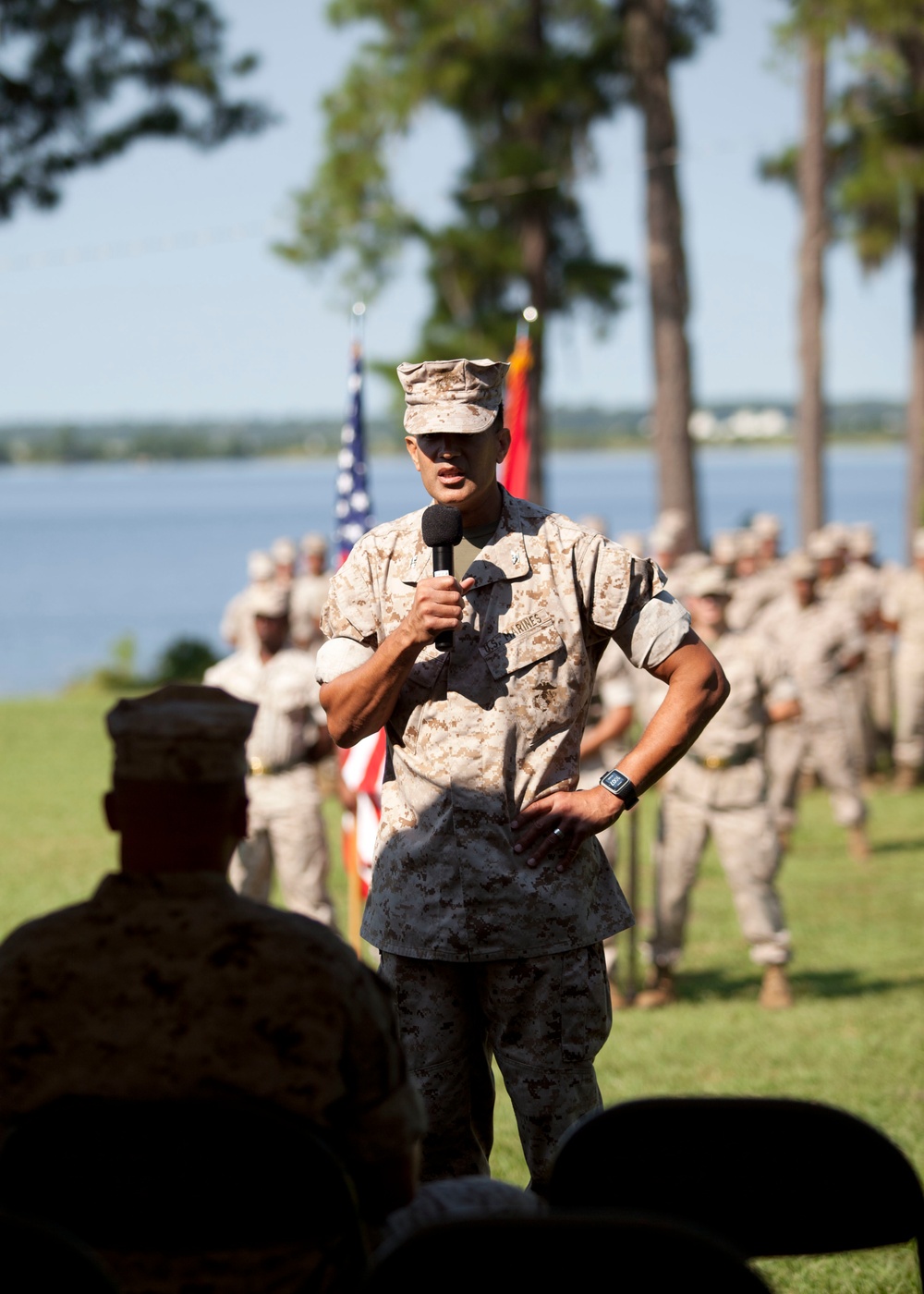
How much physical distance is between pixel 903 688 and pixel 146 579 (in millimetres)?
74004

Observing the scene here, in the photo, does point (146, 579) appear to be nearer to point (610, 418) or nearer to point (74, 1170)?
point (610, 418)

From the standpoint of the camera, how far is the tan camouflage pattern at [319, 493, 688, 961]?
3814 millimetres

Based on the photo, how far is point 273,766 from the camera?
8961 millimetres

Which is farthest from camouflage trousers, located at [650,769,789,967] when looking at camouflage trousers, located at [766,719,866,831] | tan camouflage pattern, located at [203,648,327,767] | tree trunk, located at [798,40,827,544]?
tree trunk, located at [798,40,827,544]

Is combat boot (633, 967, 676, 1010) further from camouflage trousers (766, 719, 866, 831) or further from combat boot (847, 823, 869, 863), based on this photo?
combat boot (847, 823, 869, 863)

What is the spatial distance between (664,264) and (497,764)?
19.2 m

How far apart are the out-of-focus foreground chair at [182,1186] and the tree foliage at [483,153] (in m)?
23.6

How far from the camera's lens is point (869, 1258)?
17.4 feet

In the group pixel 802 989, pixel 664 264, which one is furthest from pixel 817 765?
pixel 664 264

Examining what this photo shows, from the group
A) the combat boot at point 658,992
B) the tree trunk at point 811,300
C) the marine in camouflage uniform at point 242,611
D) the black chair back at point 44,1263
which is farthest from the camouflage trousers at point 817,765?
the black chair back at point 44,1263

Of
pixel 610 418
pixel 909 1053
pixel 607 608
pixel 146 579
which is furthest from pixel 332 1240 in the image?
pixel 610 418

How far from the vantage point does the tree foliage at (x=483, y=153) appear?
1009 inches

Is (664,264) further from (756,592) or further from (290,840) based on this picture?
(290,840)

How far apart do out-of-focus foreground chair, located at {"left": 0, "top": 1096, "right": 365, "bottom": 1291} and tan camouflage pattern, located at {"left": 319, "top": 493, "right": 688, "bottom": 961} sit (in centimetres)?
127
